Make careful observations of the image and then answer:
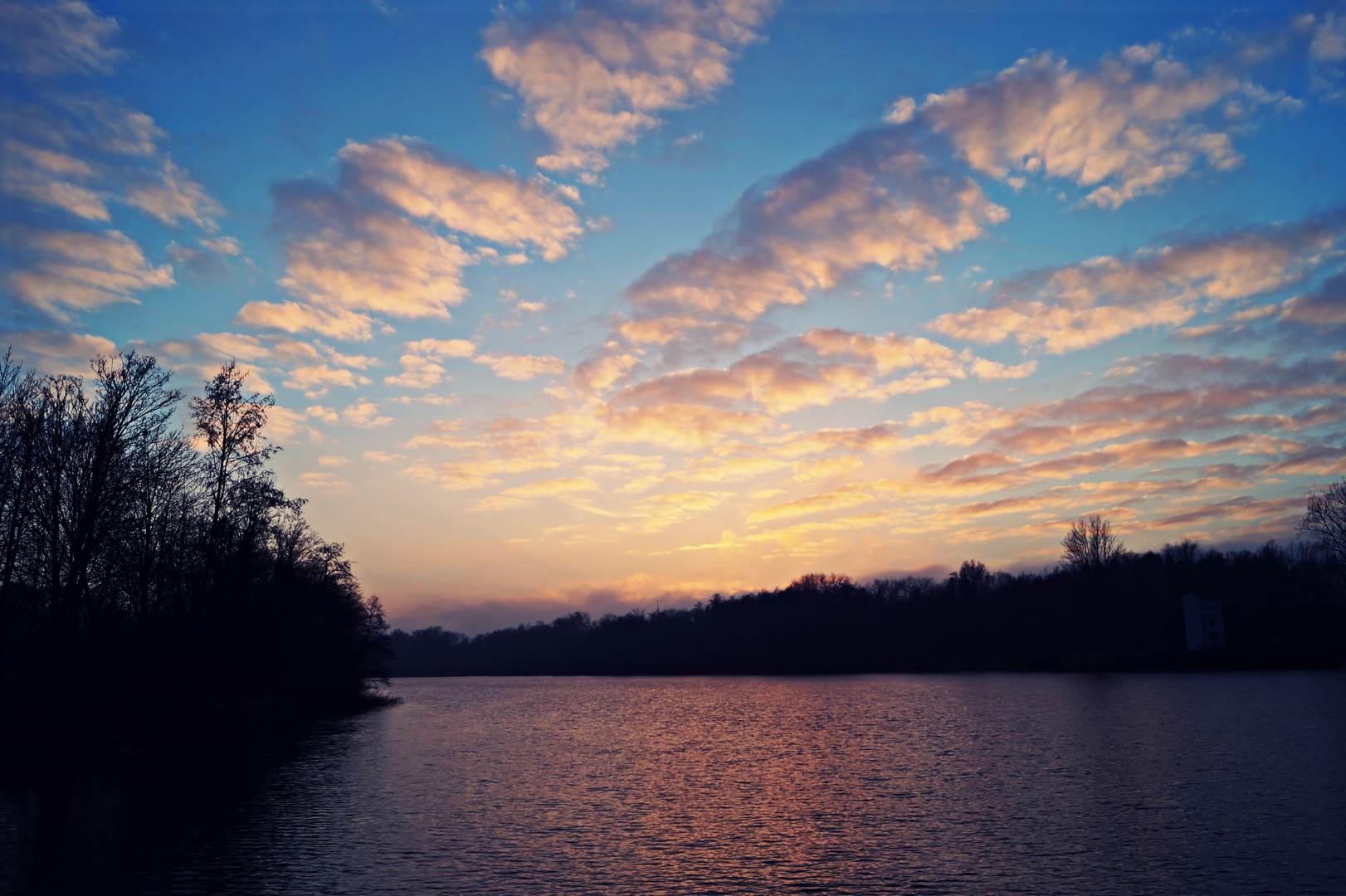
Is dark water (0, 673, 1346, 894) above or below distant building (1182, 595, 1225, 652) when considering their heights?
below

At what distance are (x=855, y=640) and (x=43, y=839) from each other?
142 meters

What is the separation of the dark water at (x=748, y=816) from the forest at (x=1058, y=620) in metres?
60.9

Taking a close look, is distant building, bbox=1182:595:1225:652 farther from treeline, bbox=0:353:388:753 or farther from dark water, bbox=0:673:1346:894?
treeline, bbox=0:353:388:753

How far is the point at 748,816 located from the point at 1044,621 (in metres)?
115

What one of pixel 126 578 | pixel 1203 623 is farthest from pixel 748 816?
pixel 1203 623

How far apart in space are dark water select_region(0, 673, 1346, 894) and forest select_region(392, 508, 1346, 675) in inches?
2399

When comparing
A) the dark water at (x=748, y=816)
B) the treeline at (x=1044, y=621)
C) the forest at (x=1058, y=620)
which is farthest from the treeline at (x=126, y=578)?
the forest at (x=1058, y=620)

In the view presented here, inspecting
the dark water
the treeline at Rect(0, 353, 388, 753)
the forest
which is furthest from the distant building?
the treeline at Rect(0, 353, 388, 753)

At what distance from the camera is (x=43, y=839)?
1980cm

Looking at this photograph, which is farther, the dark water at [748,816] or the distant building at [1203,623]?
the distant building at [1203,623]

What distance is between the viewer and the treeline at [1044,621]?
9762cm

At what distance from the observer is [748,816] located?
23469mm

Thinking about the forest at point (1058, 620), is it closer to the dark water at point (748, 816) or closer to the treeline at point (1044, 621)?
the treeline at point (1044, 621)

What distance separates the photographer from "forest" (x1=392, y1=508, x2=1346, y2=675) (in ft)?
312
